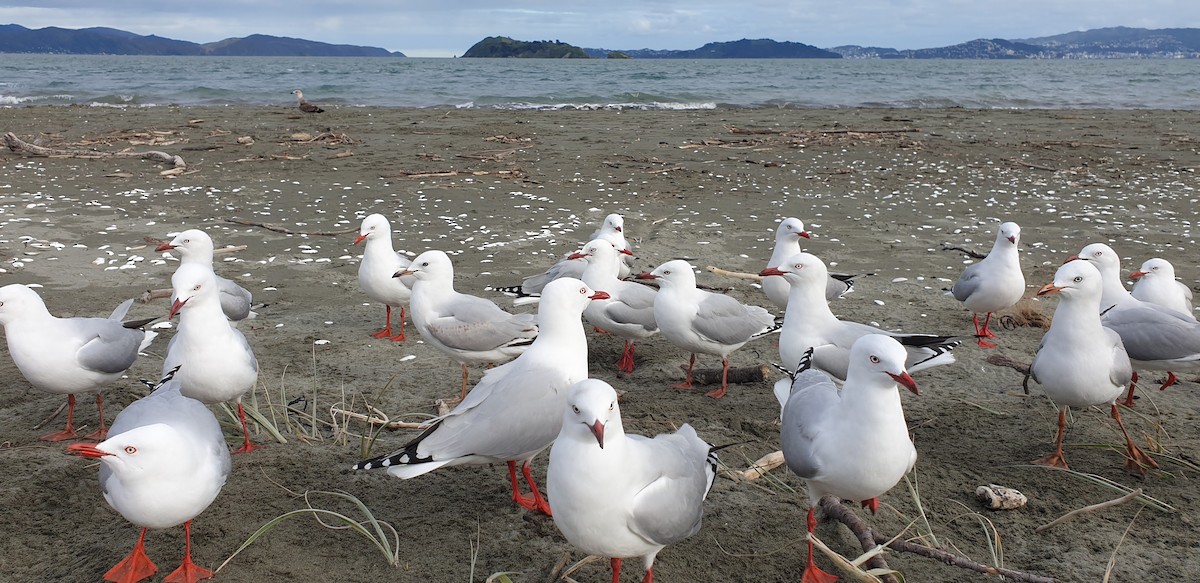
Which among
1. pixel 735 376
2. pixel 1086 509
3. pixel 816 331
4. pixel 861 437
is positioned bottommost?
pixel 735 376

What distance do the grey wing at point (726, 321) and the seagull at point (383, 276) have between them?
8.06ft

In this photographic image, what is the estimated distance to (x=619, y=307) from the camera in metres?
6.23

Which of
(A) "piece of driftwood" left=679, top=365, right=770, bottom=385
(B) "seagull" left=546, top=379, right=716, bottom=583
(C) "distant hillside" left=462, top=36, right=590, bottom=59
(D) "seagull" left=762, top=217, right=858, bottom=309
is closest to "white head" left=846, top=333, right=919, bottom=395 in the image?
(B) "seagull" left=546, top=379, right=716, bottom=583

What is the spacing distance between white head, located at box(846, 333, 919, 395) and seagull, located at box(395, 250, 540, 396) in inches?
107

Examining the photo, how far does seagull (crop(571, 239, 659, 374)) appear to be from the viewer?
6230mm

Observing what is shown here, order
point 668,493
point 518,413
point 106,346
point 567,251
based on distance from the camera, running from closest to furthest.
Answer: point 668,493, point 518,413, point 106,346, point 567,251

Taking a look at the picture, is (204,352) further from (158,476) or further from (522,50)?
(522,50)

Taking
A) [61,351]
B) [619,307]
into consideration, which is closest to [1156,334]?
[619,307]

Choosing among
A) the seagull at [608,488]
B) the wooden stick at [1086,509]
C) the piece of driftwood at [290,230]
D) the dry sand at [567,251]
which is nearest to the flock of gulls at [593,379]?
the seagull at [608,488]

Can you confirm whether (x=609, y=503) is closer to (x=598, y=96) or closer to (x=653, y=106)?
(x=653, y=106)

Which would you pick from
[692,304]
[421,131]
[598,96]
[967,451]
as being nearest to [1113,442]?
[967,451]

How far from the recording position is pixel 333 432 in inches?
186

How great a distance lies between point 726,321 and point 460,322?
179cm

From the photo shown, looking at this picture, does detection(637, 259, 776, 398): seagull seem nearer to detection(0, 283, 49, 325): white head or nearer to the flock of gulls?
the flock of gulls
